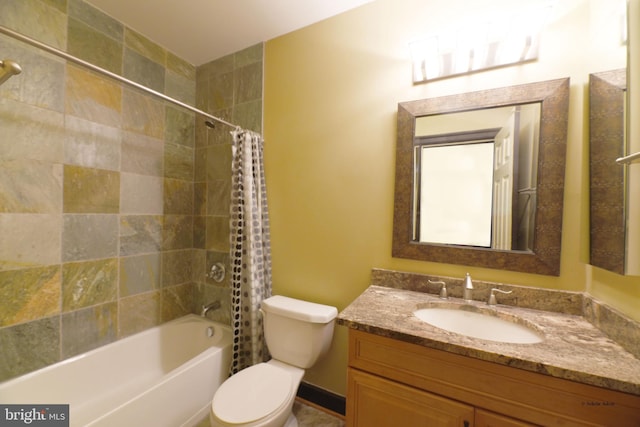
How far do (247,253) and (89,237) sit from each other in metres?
0.97

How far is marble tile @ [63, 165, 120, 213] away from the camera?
4.71 feet

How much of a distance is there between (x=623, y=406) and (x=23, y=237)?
96.7 inches

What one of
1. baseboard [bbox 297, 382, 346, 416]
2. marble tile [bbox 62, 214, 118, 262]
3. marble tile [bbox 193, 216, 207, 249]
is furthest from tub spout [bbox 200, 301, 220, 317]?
baseboard [bbox 297, 382, 346, 416]

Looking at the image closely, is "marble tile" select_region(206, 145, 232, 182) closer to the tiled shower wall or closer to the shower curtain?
the tiled shower wall

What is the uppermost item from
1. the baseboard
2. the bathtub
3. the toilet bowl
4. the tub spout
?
the tub spout

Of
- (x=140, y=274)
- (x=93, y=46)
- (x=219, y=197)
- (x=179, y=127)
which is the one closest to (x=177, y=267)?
(x=140, y=274)

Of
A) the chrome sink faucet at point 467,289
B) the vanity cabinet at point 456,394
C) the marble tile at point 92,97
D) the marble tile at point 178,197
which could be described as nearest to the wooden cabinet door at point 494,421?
the vanity cabinet at point 456,394

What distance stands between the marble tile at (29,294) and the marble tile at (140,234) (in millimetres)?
363

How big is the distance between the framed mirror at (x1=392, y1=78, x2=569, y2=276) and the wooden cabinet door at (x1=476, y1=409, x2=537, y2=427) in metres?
0.62

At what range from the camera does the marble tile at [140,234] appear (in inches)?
66.6

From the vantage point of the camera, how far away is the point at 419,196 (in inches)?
53.0

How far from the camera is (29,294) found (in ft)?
4.26

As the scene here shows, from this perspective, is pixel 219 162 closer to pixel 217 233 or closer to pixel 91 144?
pixel 217 233

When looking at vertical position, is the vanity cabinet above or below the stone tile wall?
below
